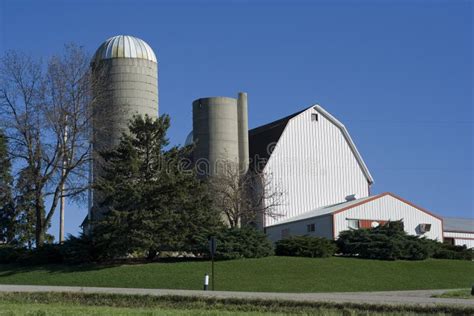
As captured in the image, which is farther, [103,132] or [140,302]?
[103,132]

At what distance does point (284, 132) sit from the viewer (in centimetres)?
5659

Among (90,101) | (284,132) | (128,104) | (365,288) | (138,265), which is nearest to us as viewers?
(365,288)

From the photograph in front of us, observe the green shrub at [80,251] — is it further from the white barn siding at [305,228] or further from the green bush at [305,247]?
the white barn siding at [305,228]

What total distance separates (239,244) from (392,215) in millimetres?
13975

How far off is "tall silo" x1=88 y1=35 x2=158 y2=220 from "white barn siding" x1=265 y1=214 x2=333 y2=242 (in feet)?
36.9

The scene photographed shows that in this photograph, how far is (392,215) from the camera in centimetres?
4844

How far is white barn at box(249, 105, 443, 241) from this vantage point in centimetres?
5463

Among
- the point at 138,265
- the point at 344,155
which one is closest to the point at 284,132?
the point at 344,155

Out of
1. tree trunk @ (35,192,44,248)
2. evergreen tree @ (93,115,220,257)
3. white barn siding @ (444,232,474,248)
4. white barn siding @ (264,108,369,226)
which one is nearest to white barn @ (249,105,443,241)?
white barn siding @ (264,108,369,226)

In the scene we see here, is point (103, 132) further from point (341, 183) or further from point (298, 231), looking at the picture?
point (341, 183)

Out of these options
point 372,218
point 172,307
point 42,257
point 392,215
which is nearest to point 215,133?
point 372,218

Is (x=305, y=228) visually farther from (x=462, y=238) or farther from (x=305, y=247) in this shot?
(x=462, y=238)

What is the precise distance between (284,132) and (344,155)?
5705 millimetres

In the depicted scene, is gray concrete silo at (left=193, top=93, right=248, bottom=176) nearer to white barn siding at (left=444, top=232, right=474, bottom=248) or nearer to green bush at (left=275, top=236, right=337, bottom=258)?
green bush at (left=275, top=236, right=337, bottom=258)
